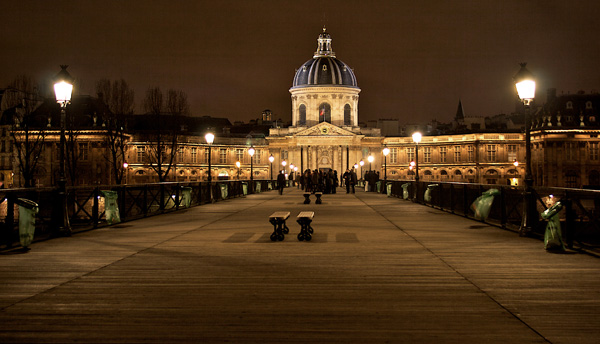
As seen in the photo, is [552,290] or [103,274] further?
[103,274]

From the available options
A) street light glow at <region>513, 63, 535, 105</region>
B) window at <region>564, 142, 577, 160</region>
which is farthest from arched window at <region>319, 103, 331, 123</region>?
street light glow at <region>513, 63, 535, 105</region>

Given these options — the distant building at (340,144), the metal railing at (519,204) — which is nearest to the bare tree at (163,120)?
the distant building at (340,144)

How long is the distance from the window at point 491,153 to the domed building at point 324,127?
17804mm

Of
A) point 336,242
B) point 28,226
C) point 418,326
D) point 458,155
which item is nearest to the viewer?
point 418,326

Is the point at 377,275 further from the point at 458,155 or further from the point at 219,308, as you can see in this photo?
the point at 458,155

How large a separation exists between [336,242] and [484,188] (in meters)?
7.16

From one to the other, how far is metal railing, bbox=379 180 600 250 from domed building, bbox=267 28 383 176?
7255 cm

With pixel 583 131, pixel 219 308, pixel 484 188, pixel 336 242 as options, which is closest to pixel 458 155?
pixel 583 131

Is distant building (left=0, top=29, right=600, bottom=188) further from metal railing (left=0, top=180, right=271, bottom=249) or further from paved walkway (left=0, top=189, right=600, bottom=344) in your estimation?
paved walkway (left=0, top=189, right=600, bottom=344)

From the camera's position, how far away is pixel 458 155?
103188 millimetres

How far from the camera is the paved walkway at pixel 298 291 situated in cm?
632

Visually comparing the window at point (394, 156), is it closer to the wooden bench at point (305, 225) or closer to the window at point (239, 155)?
the window at point (239, 155)

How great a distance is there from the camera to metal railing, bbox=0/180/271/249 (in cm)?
1391

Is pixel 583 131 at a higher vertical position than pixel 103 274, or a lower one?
higher
